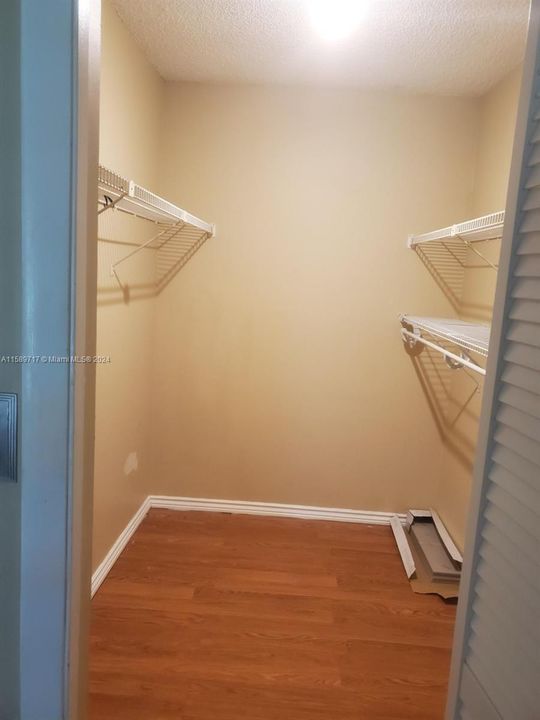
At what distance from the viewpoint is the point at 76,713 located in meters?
0.97

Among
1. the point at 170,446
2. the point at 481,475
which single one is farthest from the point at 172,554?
the point at 481,475

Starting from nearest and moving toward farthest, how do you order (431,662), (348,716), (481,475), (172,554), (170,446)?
(481,475) < (348,716) < (431,662) < (172,554) < (170,446)

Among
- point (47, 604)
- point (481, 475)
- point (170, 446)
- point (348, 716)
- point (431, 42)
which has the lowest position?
point (348, 716)

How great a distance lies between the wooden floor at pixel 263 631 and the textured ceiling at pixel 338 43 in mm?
2344

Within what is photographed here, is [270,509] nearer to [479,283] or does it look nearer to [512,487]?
[479,283]

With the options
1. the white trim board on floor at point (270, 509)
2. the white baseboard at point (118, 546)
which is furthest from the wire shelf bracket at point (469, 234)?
the white baseboard at point (118, 546)

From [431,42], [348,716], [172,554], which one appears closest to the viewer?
[348,716]

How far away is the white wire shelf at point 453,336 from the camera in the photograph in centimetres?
178

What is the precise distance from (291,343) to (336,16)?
154 cm

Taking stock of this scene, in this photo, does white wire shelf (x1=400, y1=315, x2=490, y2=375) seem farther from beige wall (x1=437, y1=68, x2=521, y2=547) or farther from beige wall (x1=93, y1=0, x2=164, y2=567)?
beige wall (x1=93, y1=0, x2=164, y2=567)

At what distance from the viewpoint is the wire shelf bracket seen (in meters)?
1.80

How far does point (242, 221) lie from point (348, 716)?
7.40 feet

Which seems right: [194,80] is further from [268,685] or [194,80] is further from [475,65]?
[268,685]

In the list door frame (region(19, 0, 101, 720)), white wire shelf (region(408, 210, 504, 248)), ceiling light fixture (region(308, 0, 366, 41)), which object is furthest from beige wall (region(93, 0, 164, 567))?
white wire shelf (region(408, 210, 504, 248))
